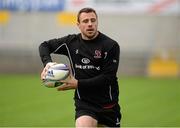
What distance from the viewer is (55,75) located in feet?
24.5

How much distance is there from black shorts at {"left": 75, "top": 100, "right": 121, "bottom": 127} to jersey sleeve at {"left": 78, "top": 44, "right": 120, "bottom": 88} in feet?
0.98

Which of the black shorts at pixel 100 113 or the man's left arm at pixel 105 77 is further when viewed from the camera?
the black shorts at pixel 100 113

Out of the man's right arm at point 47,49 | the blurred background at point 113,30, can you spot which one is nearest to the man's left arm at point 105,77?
the man's right arm at point 47,49

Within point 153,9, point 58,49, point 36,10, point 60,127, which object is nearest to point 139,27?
point 153,9

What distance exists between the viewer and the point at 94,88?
7793 mm

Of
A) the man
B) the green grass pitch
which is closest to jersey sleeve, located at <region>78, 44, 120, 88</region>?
the man

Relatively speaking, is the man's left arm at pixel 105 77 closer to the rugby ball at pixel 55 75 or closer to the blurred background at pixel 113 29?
the rugby ball at pixel 55 75

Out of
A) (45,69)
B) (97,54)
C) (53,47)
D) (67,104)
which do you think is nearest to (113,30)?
(67,104)

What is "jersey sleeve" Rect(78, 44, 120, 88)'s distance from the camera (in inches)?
300

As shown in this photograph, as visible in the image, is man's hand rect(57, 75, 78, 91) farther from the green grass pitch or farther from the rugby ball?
the green grass pitch

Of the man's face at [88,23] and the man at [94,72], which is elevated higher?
the man's face at [88,23]

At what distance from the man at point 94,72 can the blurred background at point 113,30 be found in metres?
15.6

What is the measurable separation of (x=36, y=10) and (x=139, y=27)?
13.3ft

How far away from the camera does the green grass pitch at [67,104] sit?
1315cm
